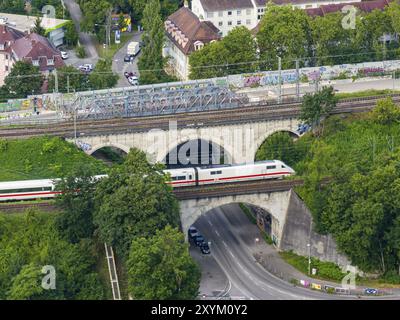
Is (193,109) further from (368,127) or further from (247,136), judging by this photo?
(368,127)

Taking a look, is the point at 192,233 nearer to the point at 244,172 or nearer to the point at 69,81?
the point at 244,172

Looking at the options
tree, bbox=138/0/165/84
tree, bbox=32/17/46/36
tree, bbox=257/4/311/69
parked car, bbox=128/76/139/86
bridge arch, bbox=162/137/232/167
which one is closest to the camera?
bridge arch, bbox=162/137/232/167

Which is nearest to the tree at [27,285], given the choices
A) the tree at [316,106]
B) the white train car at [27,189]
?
the white train car at [27,189]

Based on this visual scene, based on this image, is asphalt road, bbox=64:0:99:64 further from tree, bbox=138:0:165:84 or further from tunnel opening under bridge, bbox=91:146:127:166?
tunnel opening under bridge, bbox=91:146:127:166

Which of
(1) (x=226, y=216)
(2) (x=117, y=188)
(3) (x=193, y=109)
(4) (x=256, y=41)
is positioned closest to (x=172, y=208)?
(2) (x=117, y=188)

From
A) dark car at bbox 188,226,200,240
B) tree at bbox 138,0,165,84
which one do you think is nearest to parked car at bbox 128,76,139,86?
tree at bbox 138,0,165,84

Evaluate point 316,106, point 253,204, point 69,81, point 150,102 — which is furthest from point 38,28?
point 253,204

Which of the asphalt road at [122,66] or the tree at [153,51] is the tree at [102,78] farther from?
the asphalt road at [122,66]
